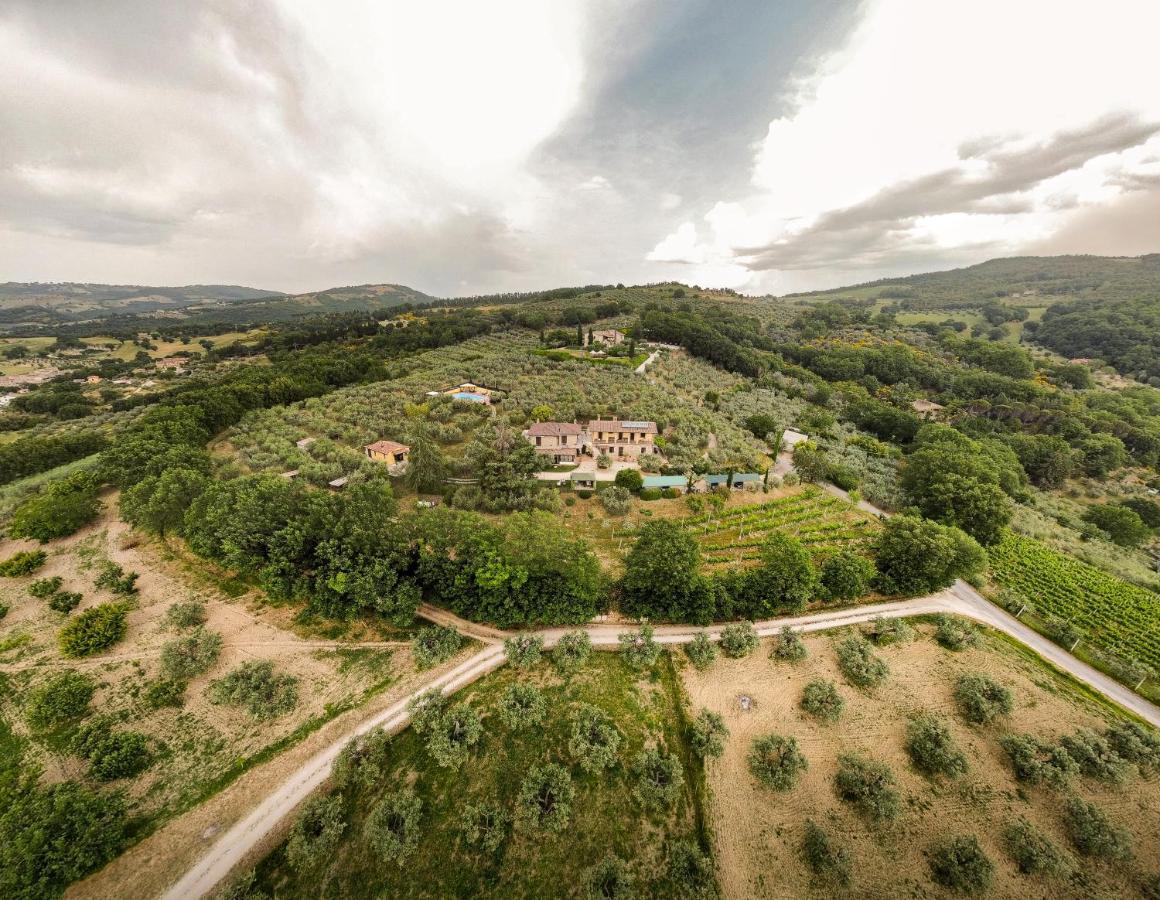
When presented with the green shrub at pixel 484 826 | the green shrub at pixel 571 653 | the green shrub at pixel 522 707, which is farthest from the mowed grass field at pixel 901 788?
the green shrub at pixel 484 826

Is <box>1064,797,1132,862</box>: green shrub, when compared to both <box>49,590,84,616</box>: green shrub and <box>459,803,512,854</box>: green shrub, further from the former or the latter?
<box>49,590,84,616</box>: green shrub

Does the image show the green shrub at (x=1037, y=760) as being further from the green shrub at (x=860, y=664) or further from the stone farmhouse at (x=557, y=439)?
the stone farmhouse at (x=557, y=439)

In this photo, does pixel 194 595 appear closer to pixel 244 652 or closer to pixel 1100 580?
pixel 244 652

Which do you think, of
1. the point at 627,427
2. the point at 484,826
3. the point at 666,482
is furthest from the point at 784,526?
the point at 484,826

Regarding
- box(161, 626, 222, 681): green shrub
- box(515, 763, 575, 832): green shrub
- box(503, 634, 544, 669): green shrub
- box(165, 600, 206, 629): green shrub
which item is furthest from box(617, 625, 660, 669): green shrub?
box(165, 600, 206, 629): green shrub

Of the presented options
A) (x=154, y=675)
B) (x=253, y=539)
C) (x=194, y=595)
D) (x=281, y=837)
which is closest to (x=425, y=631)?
(x=281, y=837)

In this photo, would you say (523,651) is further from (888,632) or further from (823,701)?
(888,632)
